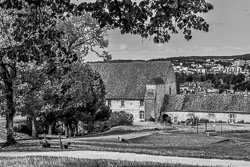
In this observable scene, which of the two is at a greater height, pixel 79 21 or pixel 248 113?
pixel 79 21

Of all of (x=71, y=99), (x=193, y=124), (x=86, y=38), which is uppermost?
(x=86, y=38)

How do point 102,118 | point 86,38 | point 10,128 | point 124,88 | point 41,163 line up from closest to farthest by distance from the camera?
point 41,163, point 10,128, point 86,38, point 102,118, point 124,88

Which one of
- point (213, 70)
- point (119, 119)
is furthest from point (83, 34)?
point (213, 70)

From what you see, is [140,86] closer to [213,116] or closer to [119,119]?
[213,116]

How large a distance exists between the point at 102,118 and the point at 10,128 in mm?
23182

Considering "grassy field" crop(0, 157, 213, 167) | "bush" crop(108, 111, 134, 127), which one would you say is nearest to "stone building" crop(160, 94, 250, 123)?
"bush" crop(108, 111, 134, 127)

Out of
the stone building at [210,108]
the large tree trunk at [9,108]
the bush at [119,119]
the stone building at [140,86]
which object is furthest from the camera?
the stone building at [140,86]

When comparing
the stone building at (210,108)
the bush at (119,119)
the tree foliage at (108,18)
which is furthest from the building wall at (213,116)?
the tree foliage at (108,18)

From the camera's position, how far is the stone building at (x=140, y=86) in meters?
65.2

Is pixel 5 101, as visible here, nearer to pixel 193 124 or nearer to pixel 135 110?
pixel 193 124

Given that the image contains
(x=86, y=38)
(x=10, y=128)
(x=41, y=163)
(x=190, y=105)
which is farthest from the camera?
(x=190, y=105)

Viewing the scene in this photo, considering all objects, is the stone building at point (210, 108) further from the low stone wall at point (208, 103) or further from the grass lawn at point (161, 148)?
the grass lawn at point (161, 148)

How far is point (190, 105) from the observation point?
206 ft

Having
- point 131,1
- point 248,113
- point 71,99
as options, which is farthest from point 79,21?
point 248,113
